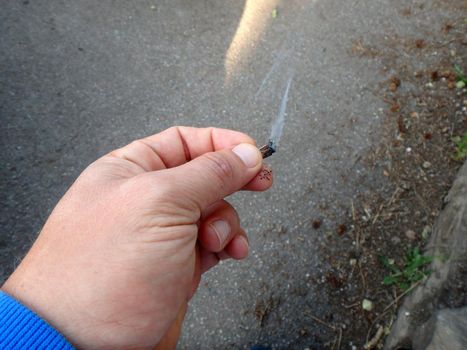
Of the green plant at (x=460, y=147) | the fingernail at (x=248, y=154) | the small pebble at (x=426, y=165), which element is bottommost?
the small pebble at (x=426, y=165)

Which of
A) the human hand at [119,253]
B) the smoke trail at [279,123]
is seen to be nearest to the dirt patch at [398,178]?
the smoke trail at [279,123]

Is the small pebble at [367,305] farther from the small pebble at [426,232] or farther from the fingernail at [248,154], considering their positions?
the fingernail at [248,154]

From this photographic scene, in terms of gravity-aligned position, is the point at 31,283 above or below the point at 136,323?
above

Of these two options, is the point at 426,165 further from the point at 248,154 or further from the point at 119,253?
the point at 119,253

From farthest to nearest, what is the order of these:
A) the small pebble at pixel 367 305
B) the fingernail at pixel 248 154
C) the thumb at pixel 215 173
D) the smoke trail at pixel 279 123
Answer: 1. the smoke trail at pixel 279 123
2. the small pebble at pixel 367 305
3. the fingernail at pixel 248 154
4. the thumb at pixel 215 173

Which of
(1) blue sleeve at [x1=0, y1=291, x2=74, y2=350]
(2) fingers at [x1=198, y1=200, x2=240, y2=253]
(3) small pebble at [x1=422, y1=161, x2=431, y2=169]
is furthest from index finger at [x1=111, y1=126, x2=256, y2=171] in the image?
(3) small pebble at [x1=422, y1=161, x2=431, y2=169]

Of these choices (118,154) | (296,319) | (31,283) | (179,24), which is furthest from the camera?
(179,24)

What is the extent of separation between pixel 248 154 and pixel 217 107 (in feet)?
5.25

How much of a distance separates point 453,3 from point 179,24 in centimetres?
241

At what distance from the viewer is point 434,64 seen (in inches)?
129

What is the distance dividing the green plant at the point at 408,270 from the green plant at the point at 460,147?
0.79 metres

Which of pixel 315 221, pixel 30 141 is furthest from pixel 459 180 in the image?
pixel 30 141

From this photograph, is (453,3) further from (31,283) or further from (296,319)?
(31,283)

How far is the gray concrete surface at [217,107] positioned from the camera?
257 centimetres
